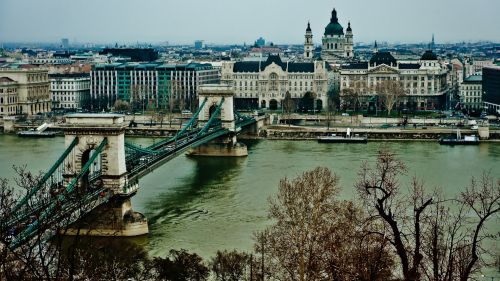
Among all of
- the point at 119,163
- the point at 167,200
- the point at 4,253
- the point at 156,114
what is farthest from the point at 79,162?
the point at 156,114

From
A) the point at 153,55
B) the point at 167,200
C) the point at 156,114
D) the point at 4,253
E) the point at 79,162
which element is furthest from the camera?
the point at 153,55

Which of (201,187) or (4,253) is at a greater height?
(4,253)

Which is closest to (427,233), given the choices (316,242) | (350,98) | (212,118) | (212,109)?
(316,242)

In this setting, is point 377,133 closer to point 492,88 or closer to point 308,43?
point 492,88

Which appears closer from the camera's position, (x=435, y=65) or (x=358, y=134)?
(x=358, y=134)

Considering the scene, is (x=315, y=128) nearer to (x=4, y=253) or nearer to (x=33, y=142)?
(x=33, y=142)

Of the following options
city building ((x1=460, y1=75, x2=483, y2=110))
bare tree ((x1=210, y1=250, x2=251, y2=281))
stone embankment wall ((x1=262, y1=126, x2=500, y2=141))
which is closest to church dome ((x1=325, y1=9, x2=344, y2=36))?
city building ((x1=460, y1=75, x2=483, y2=110))

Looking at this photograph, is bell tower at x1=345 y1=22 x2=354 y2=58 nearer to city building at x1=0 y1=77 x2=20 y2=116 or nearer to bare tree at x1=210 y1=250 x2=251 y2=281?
city building at x1=0 y1=77 x2=20 y2=116

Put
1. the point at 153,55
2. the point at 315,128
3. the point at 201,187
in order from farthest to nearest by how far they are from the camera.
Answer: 1. the point at 153,55
2. the point at 315,128
3. the point at 201,187
